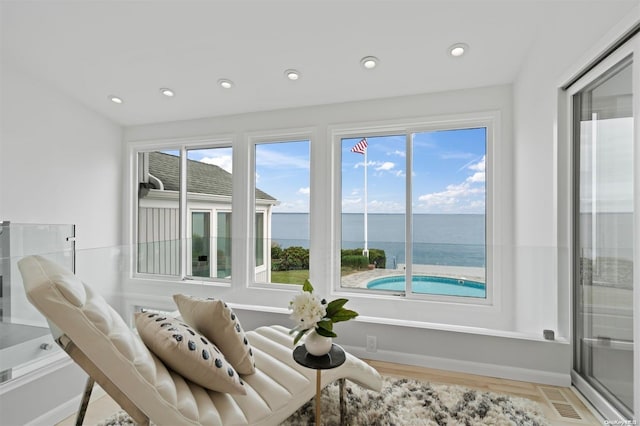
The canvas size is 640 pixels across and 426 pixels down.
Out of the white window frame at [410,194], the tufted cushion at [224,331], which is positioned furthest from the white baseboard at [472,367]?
the tufted cushion at [224,331]

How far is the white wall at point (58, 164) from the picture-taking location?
3.08 meters

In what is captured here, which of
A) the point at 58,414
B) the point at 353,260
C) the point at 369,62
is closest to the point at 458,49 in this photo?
the point at 369,62

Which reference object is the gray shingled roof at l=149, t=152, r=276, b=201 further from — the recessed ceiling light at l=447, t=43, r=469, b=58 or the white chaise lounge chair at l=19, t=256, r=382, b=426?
the white chaise lounge chair at l=19, t=256, r=382, b=426

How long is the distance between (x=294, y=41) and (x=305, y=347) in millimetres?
2316

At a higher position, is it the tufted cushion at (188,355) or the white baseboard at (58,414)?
the tufted cushion at (188,355)

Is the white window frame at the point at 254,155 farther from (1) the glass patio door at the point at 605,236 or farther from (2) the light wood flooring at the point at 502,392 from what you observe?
(1) the glass patio door at the point at 605,236

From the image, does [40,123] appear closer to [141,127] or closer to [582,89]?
[141,127]

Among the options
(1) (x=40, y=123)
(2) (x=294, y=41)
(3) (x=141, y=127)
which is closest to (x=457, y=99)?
(2) (x=294, y=41)

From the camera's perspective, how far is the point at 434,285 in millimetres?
2947

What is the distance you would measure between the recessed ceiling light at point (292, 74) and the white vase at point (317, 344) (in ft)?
7.71

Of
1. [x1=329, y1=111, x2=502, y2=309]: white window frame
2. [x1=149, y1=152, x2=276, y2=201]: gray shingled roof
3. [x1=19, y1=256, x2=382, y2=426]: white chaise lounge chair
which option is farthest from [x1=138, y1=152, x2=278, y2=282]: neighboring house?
[x1=19, y1=256, x2=382, y2=426]: white chaise lounge chair

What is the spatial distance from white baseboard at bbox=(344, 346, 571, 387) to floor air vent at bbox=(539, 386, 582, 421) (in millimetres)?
87

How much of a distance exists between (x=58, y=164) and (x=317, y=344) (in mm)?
3628

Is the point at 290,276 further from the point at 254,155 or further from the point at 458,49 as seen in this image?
the point at 458,49
